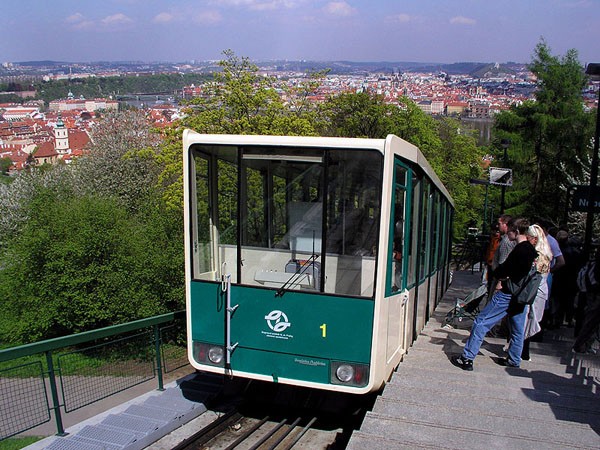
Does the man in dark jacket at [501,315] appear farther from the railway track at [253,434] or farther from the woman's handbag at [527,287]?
the railway track at [253,434]

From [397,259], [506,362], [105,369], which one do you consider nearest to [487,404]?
[506,362]

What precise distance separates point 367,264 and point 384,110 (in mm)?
26662

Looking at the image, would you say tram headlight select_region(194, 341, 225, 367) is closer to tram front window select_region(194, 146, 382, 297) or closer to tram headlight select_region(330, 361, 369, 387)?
tram front window select_region(194, 146, 382, 297)

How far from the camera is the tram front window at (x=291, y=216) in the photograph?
5.95m

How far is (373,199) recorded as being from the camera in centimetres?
590

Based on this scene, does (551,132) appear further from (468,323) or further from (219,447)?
(219,447)

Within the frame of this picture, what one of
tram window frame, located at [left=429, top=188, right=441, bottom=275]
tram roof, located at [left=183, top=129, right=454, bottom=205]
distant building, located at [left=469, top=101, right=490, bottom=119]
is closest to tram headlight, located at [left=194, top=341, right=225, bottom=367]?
tram roof, located at [left=183, top=129, right=454, bottom=205]

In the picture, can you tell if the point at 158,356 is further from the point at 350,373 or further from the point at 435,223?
the point at 435,223

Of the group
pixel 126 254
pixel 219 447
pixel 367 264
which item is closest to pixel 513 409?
pixel 367 264

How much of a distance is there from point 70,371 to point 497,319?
5275mm

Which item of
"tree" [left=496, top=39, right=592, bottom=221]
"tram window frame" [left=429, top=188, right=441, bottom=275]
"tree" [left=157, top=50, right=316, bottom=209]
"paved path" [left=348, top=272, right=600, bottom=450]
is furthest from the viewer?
"tree" [left=496, top=39, right=592, bottom=221]

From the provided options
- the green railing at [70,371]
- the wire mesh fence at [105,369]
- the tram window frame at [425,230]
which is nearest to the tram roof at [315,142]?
the tram window frame at [425,230]

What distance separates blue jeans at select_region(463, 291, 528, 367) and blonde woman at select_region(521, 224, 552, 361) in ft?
0.59

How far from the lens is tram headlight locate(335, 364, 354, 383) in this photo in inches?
232
